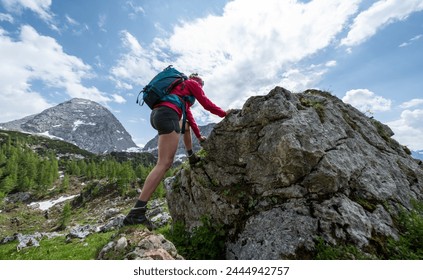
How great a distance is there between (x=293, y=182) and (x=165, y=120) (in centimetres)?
417

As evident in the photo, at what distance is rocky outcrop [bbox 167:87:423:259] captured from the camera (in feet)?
22.7

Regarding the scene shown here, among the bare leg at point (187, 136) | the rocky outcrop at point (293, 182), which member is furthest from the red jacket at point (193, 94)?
the rocky outcrop at point (293, 182)

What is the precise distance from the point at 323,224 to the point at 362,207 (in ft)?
4.56

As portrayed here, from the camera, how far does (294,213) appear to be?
738 centimetres

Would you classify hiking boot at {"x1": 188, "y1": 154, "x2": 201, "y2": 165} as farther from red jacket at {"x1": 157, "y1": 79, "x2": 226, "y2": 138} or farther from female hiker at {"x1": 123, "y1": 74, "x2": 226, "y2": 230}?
female hiker at {"x1": 123, "y1": 74, "x2": 226, "y2": 230}

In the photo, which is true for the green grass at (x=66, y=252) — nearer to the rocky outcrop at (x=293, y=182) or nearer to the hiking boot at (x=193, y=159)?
the hiking boot at (x=193, y=159)

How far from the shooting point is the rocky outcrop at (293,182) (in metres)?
Result: 6.93

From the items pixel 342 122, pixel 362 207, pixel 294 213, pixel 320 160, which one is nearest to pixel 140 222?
pixel 294 213

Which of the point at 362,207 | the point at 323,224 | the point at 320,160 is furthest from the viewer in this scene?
the point at 320,160

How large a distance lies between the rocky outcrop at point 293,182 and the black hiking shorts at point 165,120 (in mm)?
2687

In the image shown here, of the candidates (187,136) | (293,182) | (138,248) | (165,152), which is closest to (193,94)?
(187,136)

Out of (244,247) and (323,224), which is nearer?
(323,224)

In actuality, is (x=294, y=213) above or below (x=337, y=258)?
above
